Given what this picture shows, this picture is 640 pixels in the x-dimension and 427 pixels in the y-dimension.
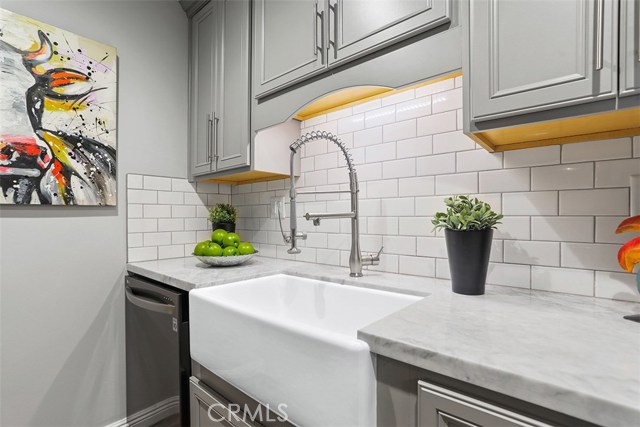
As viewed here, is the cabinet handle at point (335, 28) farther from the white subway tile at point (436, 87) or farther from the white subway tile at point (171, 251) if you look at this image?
the white subway tile at point (171, 251)

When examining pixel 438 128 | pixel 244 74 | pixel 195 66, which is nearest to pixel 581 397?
pixel 438 128

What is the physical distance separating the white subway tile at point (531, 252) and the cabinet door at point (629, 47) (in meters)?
0.50

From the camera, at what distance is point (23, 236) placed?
1.41 meters

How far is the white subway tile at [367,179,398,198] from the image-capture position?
1.34 meters

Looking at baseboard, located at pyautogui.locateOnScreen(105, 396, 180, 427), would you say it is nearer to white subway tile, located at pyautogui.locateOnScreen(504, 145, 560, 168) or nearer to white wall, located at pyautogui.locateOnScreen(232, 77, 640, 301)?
white wall, located at pyautogui.locateOnScreen(232, 77, 640, 301)

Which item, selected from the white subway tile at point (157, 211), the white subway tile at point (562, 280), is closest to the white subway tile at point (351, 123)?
the white subway tile at point (562, 280)

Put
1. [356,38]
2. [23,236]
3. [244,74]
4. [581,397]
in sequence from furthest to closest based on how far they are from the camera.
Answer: [244,74] → [23,236] → [356,38] → [581,397]

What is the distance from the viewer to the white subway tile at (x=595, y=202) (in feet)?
2.92

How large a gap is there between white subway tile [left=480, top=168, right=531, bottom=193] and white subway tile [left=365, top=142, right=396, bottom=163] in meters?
0.37

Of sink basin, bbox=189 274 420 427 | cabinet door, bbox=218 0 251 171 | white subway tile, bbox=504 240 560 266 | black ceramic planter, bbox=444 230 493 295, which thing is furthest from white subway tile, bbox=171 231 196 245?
Answer: white subway tile, bbox=504 240 560 266

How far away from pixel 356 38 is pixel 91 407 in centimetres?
208

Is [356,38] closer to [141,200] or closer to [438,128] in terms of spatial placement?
[438,128]

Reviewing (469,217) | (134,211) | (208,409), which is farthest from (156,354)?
(469,217)

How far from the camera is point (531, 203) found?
103 centimetres
